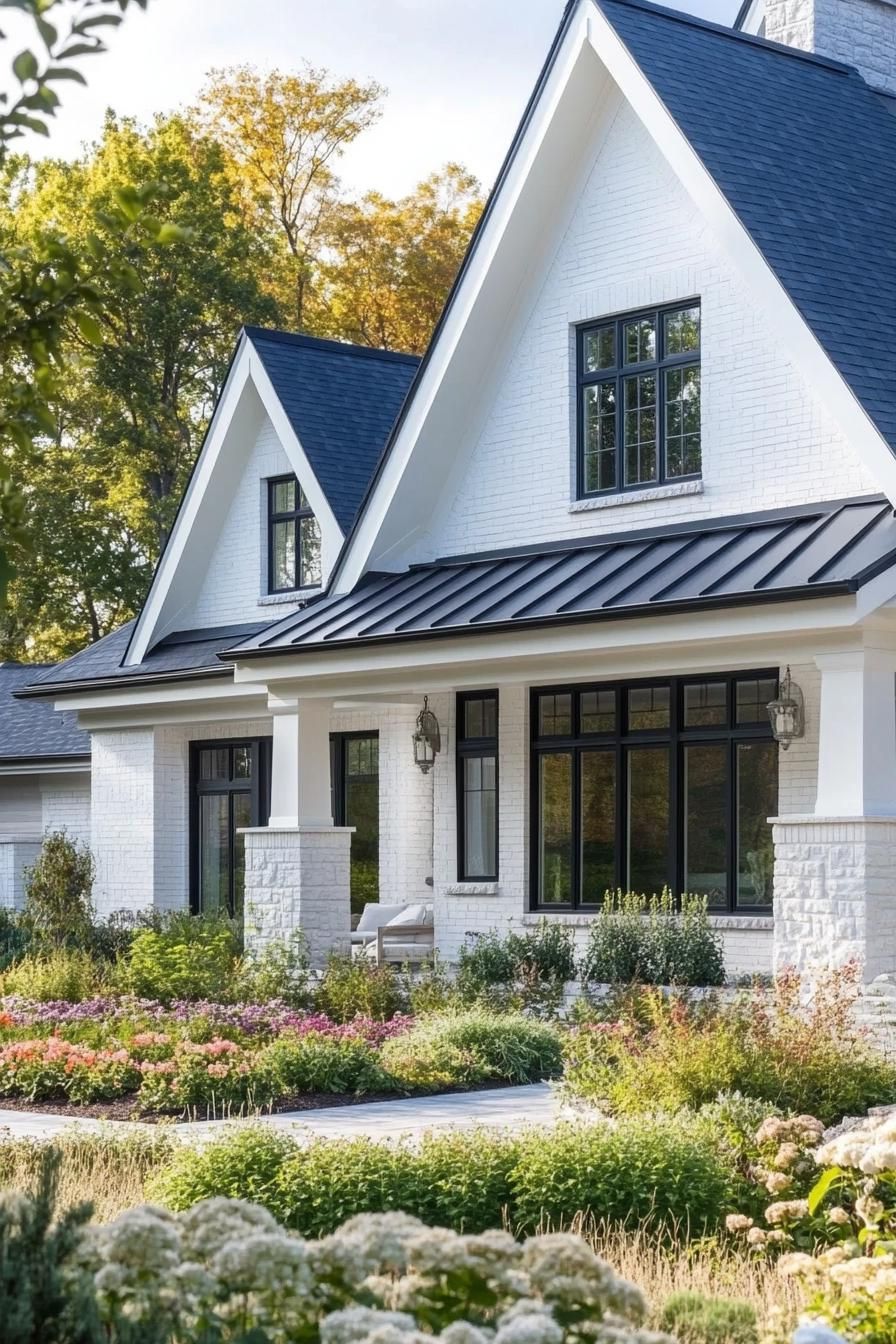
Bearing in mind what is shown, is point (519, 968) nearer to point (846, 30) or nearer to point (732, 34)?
point (732, 34)

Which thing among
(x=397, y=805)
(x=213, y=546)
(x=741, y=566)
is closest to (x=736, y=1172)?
(x=741, y=566)

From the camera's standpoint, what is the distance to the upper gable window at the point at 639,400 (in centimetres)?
1789

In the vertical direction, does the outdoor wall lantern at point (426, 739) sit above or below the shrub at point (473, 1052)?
above

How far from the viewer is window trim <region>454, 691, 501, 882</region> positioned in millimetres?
19719

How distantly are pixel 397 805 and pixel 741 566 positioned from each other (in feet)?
23.8

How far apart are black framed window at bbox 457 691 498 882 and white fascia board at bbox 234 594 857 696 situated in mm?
1712

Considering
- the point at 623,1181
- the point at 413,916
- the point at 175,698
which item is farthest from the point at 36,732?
the point at 623,1181

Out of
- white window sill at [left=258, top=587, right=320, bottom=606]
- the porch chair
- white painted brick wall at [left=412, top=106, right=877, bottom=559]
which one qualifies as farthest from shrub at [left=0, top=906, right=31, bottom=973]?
white painted brick wall at [left=412, top=106, right=877, bottom=559]

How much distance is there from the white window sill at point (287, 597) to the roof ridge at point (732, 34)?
7.63 m

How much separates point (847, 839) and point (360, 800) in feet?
29.8

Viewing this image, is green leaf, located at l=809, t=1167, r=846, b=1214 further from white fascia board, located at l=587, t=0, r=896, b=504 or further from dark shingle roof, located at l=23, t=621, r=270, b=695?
dark shingle roof, located at l=23, t=621, r=270, b=695

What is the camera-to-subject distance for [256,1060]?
504 inches

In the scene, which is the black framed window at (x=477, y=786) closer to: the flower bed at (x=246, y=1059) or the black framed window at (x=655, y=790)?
the black framed window at (x=655, y=790)

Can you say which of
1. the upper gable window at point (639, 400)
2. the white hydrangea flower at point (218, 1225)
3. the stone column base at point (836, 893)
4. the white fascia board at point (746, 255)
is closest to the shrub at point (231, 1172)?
the white hydrangea flower at point (218, 1225)
